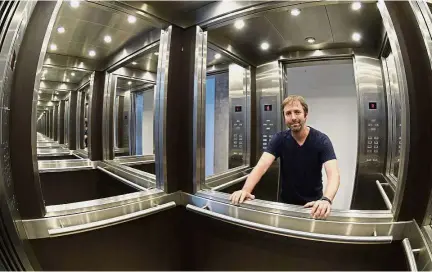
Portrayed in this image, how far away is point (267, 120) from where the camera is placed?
2859 mm

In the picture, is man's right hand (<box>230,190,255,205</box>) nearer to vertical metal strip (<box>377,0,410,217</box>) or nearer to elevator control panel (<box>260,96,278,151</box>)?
vertical metal strip (<box>377,0,410,217</box>)

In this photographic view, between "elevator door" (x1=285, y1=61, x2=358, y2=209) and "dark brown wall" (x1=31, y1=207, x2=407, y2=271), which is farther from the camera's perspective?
"elevator door" (x1=285, y1=61, x2=358, y2=209)

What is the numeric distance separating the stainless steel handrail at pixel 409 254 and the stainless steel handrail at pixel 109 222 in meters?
1.45

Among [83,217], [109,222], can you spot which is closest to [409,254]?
[109,222]

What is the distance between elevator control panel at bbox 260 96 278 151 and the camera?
9.28ft

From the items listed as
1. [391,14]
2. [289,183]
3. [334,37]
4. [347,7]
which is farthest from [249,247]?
[334,37]

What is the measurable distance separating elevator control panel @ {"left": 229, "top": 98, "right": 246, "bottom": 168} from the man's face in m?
1.45

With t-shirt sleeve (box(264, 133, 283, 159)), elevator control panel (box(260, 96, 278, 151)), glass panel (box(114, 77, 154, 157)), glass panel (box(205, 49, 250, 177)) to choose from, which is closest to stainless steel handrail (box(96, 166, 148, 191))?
glass panel (box(114, 77, 154, 157))

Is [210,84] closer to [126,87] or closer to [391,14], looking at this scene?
[126,87]

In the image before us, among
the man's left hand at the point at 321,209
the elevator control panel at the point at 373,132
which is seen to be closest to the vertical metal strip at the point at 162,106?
the man's left hand at the point at 321,209

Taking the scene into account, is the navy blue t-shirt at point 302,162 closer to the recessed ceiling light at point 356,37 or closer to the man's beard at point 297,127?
the man's beard at point 297,127

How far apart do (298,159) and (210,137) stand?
1.65 m

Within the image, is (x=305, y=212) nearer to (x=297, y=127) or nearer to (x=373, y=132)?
(x=297, y=127)

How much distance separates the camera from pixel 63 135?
2447 millimetres
